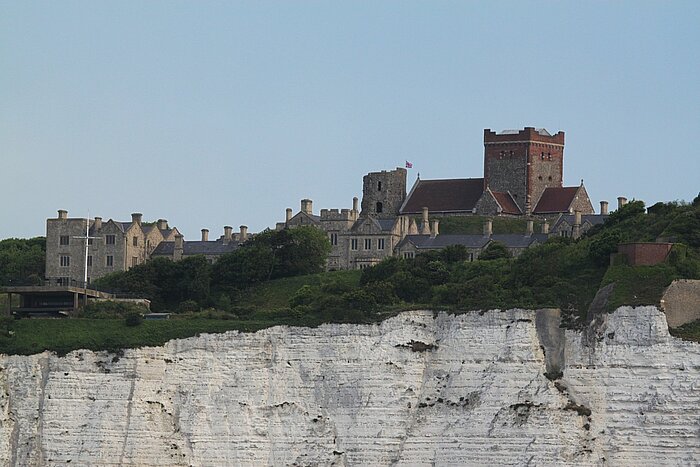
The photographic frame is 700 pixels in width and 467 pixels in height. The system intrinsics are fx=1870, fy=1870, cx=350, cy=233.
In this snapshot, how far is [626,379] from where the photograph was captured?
7656cm

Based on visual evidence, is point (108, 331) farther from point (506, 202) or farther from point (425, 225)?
point (506, 202)

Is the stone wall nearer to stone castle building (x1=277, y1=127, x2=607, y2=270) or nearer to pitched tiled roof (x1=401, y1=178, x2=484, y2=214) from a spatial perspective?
stone castle building (x1=277, y1=127, x2=607, y2=270)

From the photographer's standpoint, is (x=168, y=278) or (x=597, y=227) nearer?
(x=597, y=227)

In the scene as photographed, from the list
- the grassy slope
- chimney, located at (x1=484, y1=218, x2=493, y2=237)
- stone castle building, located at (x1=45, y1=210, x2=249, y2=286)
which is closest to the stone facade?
stone castle building, located at (x1=45, y1=210, x2=249, y2=286)

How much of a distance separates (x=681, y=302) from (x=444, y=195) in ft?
200

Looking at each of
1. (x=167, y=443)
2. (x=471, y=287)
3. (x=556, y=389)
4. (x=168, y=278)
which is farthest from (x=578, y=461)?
(x=168, y=278)

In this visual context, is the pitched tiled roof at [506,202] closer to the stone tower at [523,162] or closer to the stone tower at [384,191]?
the stone tower at [523,162]

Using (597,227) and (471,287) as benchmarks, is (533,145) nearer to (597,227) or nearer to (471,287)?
(597,227)

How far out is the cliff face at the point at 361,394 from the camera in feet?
252

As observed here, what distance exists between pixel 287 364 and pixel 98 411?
856cm

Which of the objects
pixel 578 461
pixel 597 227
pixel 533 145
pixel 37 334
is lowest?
pixel 578 461

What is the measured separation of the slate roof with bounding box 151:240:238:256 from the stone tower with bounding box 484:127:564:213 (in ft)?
69.2

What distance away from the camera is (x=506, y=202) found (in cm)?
13575

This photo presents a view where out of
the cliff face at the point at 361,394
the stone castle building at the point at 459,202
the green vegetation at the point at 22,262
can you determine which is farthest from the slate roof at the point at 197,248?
the cliff face at the point at 361,394
